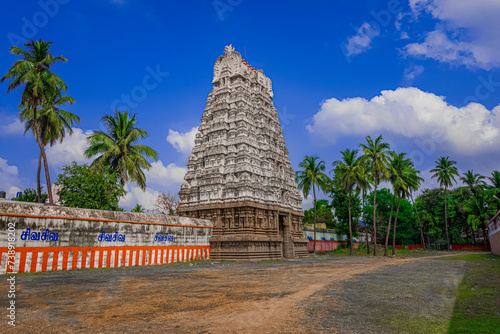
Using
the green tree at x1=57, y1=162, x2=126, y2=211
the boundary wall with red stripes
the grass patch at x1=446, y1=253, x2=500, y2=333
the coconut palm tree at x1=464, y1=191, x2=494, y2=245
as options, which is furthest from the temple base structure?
the coconut palm tree at x1=464, y1=191, x2=494, y2=245

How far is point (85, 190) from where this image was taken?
23.3 m

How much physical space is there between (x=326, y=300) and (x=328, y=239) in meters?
49.7

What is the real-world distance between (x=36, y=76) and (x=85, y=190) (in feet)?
30.3

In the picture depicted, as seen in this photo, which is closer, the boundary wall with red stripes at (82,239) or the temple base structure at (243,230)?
the boundary wall with red stripes at (82,239)

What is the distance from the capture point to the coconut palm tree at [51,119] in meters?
24.4

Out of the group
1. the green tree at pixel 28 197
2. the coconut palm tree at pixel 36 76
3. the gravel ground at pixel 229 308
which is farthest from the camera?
the green tree at pixel 28 197

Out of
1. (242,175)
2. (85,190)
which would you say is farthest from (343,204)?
(85,190)

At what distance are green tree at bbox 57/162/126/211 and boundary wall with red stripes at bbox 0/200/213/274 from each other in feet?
17.8

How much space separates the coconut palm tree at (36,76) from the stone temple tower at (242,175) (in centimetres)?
1250

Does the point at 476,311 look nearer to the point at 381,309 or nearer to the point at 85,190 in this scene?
the point at 381,309

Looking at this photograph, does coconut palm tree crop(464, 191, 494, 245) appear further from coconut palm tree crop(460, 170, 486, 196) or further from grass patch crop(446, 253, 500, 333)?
grass patch crop(446, 253, 500, 333)

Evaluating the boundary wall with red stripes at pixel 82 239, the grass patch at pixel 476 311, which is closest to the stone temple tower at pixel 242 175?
the boundary wall with red stripes at pixel 82 239

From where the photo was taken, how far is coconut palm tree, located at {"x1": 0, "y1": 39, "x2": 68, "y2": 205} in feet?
73.9

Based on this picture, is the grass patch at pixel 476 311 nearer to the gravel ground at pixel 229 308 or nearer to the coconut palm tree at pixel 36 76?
the gravel ground at pixel 229 308
